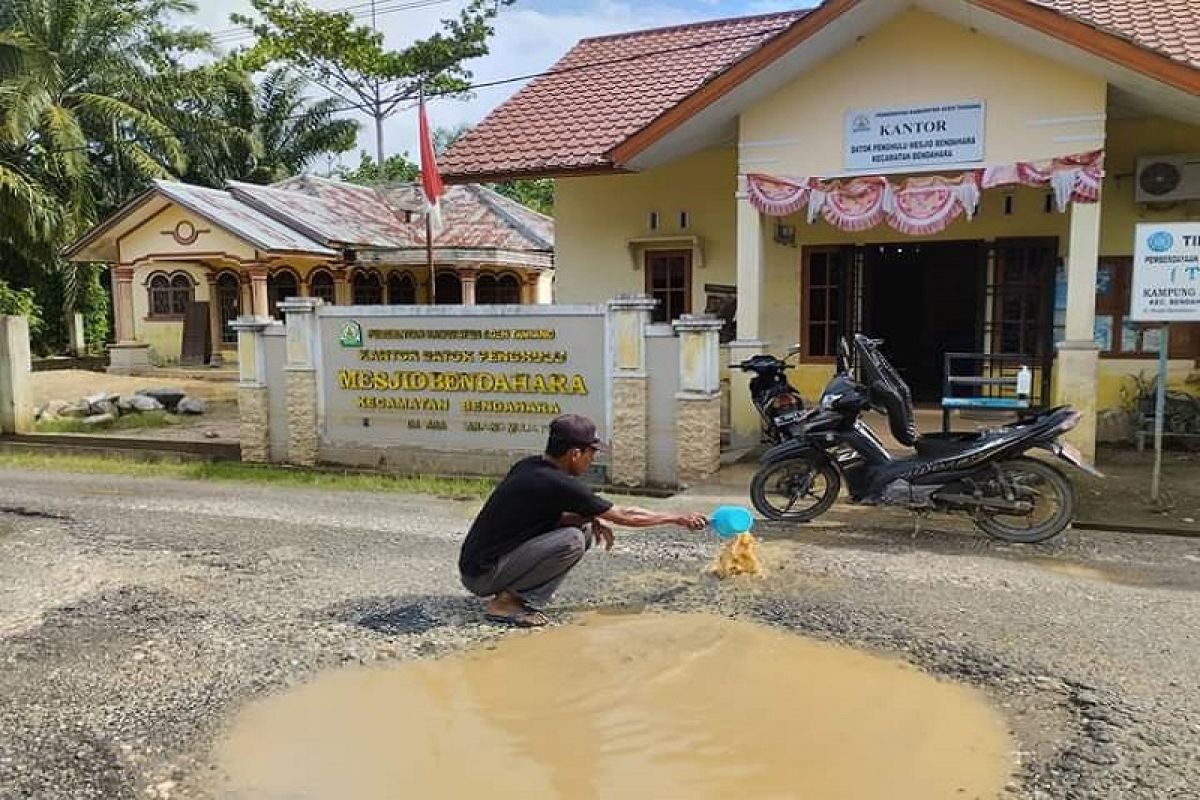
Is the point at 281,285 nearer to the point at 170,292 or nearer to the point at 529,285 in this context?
the point at 170,292

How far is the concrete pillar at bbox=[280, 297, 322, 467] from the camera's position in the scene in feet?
35.6

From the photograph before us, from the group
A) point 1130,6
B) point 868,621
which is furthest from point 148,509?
point 1130,6

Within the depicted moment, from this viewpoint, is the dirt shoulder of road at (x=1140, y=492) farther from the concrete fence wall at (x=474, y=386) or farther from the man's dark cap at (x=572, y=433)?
the man's dark cap at (x=572, y=433)

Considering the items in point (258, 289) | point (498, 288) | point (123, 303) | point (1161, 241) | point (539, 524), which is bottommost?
point (539, 524)

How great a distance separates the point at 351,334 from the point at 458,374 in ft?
4.48

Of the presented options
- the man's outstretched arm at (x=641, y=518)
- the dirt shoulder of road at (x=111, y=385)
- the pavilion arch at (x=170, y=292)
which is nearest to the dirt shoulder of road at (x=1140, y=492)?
the man's outstretched arm at (x=641, y=518)

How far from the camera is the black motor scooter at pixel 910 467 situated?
6.73 meters

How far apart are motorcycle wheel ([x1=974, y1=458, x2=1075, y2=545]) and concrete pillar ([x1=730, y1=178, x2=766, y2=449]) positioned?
3833 millimetres

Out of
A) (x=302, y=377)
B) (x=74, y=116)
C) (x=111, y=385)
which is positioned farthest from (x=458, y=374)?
(x=74, y=116)

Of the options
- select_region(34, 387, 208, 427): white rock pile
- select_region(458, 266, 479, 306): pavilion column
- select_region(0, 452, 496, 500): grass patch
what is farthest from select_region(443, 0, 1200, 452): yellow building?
select_region(458, 266, 479, 306): pavilion column

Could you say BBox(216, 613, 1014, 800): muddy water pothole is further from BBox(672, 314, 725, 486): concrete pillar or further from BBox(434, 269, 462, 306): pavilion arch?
BBox(434, 269, 462, 306): pavilion arch

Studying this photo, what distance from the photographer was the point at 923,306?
13.1m

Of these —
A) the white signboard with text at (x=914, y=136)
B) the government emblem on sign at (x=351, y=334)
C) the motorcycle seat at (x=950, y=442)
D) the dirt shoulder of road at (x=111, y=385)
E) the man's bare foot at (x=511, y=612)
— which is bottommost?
the man's bare foot at (x=511, y=612)

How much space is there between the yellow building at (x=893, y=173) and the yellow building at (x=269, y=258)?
368 inches
